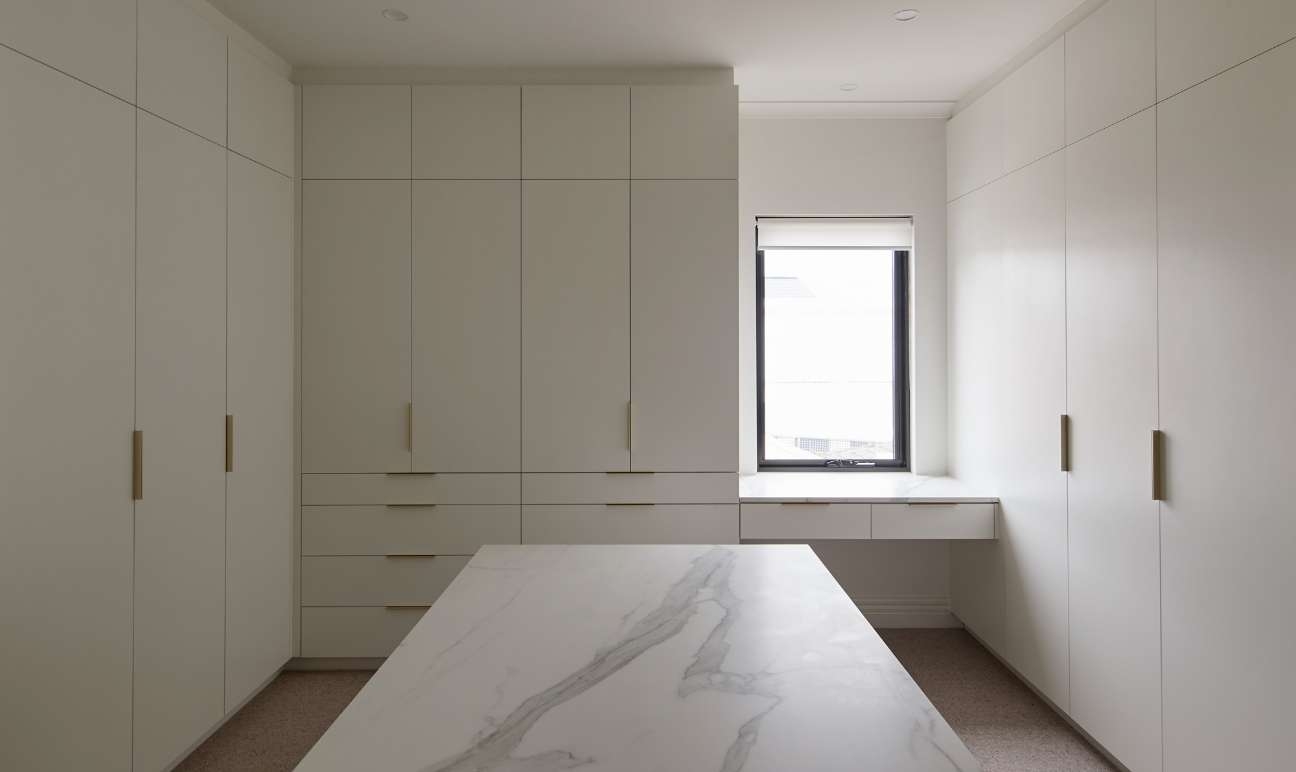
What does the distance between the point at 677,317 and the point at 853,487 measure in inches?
47.1

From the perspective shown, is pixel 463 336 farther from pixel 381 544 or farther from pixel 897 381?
pixel 897 381

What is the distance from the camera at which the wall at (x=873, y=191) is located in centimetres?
396

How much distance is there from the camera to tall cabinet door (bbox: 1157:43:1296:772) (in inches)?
72.7

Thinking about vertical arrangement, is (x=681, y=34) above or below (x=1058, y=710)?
above

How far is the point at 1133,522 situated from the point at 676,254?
2.01 m

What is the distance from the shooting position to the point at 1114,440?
2.47 metres

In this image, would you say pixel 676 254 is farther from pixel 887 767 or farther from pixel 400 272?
pixel 887 767

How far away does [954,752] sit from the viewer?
870mm

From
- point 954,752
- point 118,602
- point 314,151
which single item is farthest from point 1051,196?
point 118,602

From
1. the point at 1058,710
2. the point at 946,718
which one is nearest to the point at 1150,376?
the point at 1058,710

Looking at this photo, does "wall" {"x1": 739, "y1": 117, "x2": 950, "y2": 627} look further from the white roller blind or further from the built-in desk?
the built-in desk

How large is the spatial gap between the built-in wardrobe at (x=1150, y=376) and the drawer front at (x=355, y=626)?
272 cm

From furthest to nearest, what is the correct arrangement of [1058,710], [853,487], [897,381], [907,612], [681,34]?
[897,381]
[907,612]
[853,487]
[681,34]
[1058,710]

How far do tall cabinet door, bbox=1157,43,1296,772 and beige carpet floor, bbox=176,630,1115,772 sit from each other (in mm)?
502
